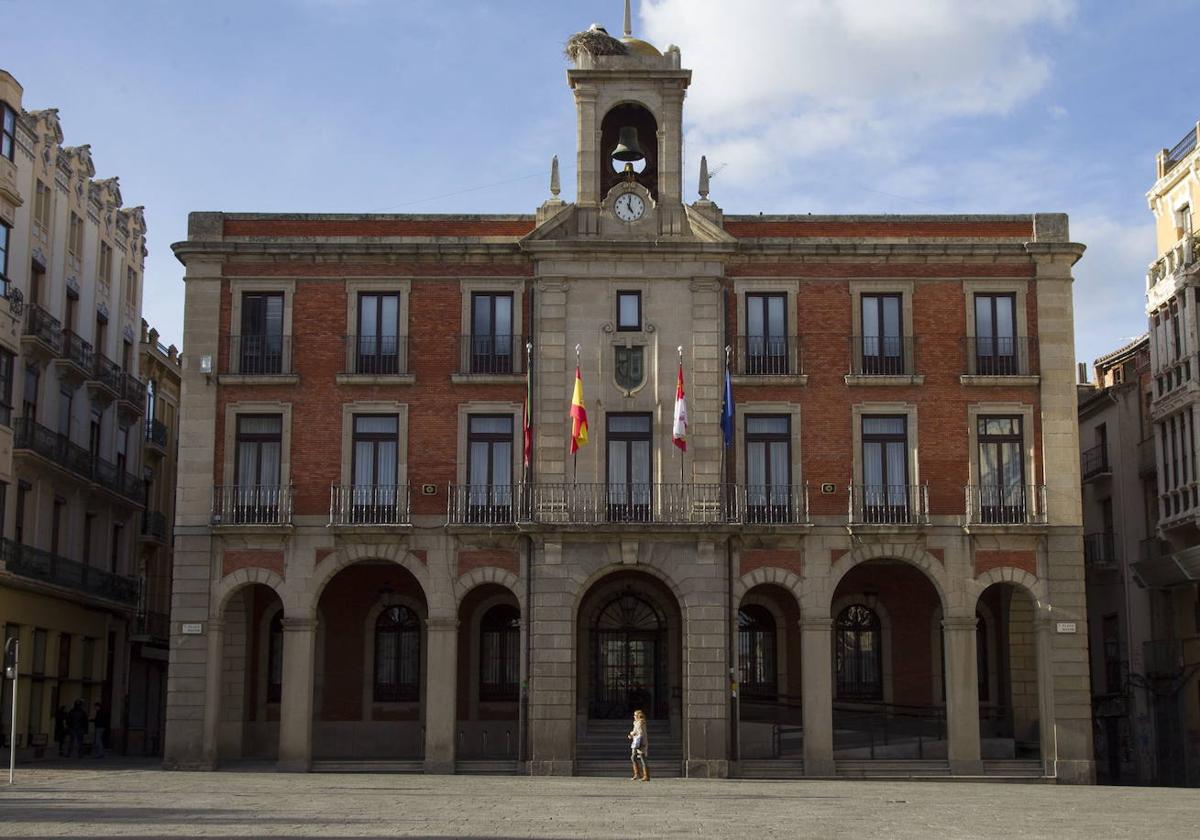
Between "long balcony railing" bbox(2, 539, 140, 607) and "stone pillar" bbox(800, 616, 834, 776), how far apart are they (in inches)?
852

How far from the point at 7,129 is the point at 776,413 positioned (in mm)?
22705

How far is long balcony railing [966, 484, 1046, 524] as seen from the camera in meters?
41.2

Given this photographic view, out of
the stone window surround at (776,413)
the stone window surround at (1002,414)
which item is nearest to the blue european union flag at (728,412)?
the stone window surround at (776,413)

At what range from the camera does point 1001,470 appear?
41906 millimetres

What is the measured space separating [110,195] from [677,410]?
25.4 metres

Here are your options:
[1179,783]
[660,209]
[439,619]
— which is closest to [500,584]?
[439,619]

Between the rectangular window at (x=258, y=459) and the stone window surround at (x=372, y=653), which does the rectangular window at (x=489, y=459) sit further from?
the rectangular window at (x=258, y=459)

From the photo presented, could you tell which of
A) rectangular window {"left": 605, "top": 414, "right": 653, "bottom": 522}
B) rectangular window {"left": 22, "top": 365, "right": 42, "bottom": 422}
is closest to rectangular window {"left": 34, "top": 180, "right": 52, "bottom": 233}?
rectangular window {"left": 22, "top": 365, "right": 42, "bottom": 422}

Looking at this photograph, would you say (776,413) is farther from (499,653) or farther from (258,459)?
(258,459)

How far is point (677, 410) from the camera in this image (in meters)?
40.0

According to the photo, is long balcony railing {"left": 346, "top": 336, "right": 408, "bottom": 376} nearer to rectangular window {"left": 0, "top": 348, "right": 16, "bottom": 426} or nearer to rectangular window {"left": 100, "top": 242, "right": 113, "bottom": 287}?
rectangular window {"left": 0, "top": 348, "right": 16, "bottom": 426}

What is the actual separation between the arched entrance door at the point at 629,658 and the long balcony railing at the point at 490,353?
281 inches

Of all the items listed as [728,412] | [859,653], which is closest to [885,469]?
[728,412]

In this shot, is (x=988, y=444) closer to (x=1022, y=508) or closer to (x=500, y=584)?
(x=1022, y=508)
